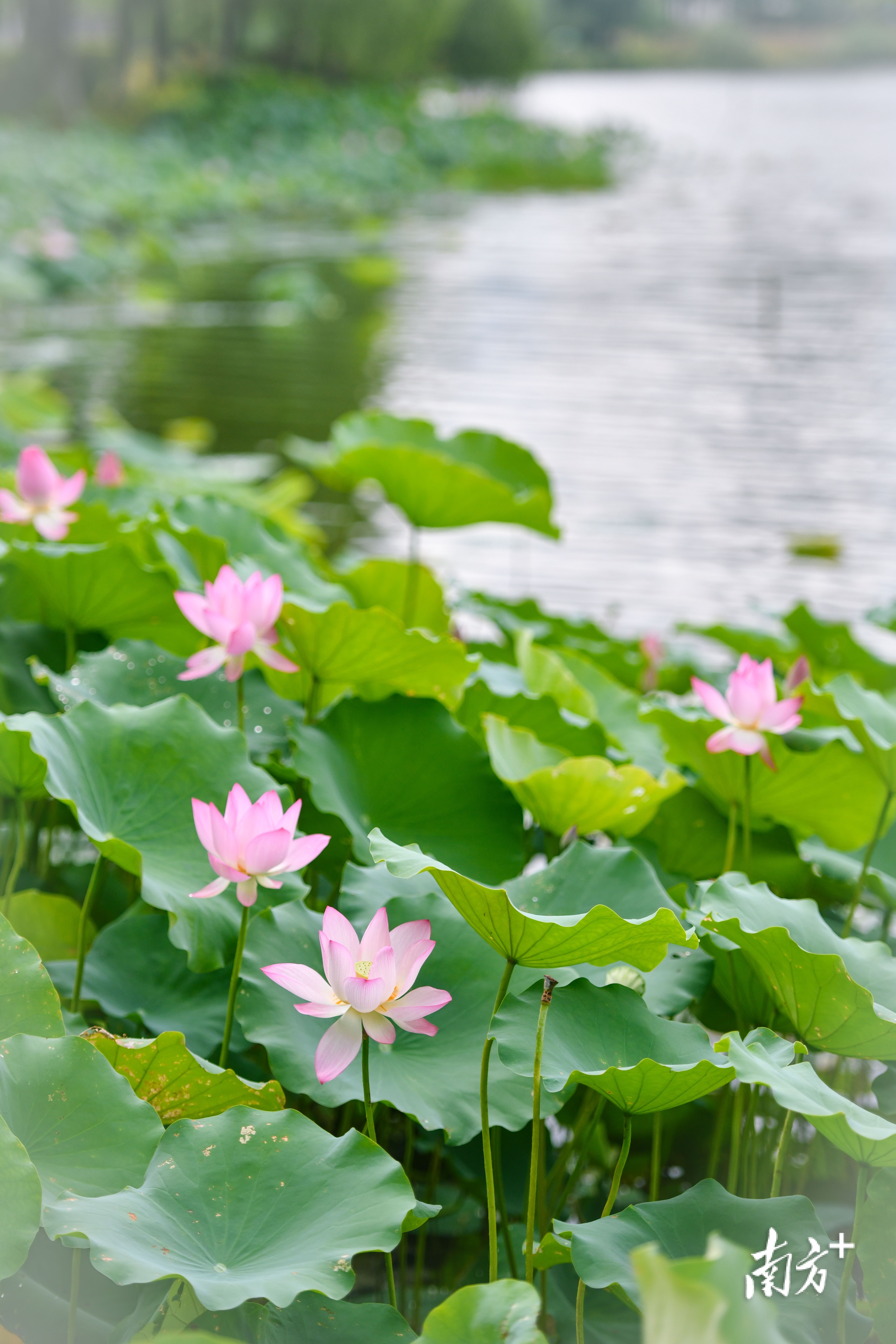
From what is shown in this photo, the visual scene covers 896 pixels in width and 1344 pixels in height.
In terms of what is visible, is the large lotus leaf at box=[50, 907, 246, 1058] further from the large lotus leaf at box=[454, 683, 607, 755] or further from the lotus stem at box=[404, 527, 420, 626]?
the lotus stem at box=[404, 527, 420, 626]

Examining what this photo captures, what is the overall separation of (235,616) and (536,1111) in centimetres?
52

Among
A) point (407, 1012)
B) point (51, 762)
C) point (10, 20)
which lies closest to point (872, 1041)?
point (407, 1012)

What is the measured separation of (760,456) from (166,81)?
1691cm

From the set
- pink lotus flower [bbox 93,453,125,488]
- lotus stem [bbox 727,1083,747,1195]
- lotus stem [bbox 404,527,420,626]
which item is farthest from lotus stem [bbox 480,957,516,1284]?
pink lotus flower [bbox 93,453,125,488]

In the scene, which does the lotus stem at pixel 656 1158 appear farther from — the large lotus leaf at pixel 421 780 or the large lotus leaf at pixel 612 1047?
the large lotus leaf at pixel 421 780

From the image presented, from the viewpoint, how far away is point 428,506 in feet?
5.71

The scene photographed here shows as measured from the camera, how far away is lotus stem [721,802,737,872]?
119 cm

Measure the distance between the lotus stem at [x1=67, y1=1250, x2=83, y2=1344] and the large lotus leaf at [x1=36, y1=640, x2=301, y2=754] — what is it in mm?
531

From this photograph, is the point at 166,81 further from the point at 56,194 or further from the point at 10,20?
the point at 56,194

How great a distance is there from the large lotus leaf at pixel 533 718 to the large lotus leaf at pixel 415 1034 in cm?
34

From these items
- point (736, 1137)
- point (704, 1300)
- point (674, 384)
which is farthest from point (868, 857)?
point (674, 384)

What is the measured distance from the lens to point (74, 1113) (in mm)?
785

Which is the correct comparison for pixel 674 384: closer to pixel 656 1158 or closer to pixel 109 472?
pixel 109 472

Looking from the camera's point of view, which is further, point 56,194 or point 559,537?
point 56,194
